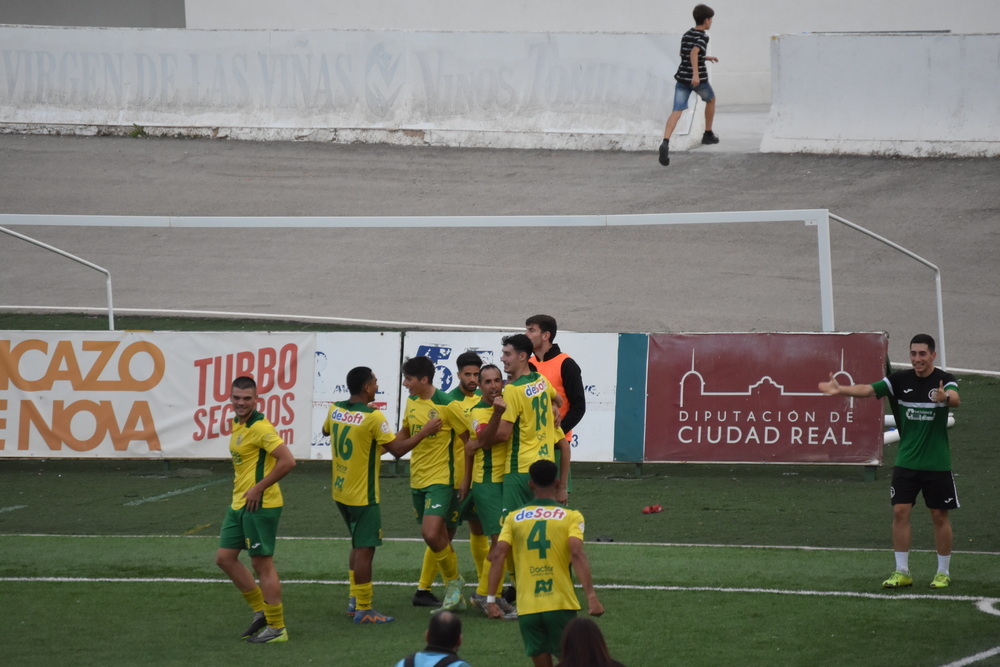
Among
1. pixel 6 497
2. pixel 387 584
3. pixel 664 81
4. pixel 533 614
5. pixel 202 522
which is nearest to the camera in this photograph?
pixel 533 614

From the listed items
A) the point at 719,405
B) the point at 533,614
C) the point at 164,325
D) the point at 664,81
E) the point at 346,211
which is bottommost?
the point at 533,614

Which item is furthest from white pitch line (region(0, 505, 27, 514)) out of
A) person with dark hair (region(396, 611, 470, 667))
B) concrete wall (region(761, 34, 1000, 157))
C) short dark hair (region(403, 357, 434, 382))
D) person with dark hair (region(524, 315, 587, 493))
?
concrete wall (region(761, 34, 1000, 157))

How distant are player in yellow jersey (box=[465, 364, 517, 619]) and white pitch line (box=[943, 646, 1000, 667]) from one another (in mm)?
3097

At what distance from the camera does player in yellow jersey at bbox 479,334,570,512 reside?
28.7 feet

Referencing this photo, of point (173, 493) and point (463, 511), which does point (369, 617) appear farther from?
point (173, 493)

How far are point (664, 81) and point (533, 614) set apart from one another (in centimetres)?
2017

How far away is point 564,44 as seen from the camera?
26.4 m

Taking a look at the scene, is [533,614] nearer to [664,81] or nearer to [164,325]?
[164,325]

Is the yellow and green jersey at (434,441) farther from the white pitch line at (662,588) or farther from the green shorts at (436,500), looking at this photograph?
the white pitch line at (662,588)

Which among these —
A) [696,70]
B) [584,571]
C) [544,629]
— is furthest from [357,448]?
[696,70]

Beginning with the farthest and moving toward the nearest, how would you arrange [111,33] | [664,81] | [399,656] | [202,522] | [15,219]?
[111,33]
[664,81]
[15,219]
[202,522]
[399,656]

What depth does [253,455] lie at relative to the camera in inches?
340

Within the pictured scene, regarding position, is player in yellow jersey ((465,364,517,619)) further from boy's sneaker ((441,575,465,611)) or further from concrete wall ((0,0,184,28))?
concrete wall ((0,0,184,28))

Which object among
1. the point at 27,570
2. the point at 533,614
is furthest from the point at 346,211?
the point at 533,614
